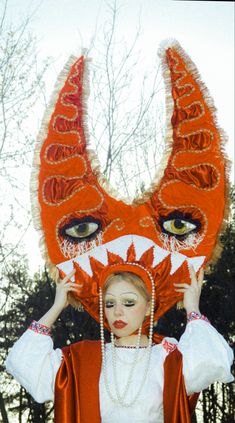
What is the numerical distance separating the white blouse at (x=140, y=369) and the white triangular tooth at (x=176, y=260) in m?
0.26

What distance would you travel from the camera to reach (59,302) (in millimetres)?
2611

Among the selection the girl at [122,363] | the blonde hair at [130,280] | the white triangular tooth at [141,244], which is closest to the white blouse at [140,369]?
the girl at [122,363]

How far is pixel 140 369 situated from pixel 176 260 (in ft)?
1.63

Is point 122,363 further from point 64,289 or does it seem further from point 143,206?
point 143,206

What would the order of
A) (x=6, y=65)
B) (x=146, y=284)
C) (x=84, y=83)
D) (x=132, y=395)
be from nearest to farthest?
(x=132, y=395), (x=146, y=284), (x=84, y=83), (x=6, y=65)

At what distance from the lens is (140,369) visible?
2459 mm

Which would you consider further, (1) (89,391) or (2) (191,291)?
(2) (191,291)

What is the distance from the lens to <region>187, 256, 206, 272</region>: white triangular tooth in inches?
102

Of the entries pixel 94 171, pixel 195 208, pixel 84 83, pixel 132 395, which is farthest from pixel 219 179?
pixel 132 395

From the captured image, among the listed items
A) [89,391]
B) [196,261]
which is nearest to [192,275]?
[196,261]

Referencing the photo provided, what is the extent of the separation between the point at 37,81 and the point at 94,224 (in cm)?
368

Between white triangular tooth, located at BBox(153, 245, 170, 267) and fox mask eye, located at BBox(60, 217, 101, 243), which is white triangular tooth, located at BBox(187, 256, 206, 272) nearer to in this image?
white triangular tooth, located at BBox(153, 245, 170, 267)

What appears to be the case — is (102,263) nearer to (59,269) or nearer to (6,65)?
(59,269)

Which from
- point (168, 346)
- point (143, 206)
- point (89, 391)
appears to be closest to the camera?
point (89, 391)
